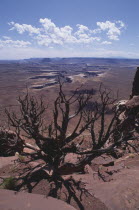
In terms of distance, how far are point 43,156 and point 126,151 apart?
447 inches

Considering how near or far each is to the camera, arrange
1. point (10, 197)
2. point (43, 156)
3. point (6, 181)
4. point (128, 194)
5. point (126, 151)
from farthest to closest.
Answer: point (126, 151)
point (43, 156)
point (6, 181)
point (128, 194)
point (10, 197)

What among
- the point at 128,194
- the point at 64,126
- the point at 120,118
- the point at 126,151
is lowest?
the point at 126,151

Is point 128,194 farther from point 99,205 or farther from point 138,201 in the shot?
point 99,205

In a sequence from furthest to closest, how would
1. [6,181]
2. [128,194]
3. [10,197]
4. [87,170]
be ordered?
1. [87,170]
2. [6,181]
3. [128,194]
4. [10,197]

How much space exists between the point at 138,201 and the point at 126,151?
1234 cm

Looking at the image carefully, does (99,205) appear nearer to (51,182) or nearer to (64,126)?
(51,182)

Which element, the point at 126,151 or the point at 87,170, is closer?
the point at 87,170

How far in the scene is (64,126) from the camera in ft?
31.3

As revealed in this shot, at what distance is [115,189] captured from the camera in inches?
297

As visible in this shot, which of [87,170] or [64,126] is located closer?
[64,126]

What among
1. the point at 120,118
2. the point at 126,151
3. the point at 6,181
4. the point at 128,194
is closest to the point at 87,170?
the point at 128,194

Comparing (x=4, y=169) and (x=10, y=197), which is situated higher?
(x=10, y=197)

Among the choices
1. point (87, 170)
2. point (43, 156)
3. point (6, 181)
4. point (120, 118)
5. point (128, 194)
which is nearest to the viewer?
point (128, 194)

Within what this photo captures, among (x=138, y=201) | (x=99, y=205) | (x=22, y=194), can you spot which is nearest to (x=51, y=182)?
(x=22, y=194)
